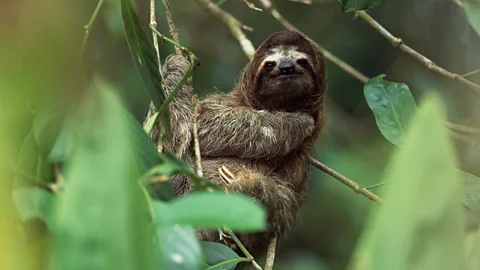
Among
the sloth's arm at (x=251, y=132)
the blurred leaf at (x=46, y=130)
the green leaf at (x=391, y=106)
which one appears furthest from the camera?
the sloth's arm at (x=251, y=132)

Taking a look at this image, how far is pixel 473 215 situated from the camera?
2762mm

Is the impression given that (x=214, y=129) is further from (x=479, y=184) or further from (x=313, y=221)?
(x=313, y=221)

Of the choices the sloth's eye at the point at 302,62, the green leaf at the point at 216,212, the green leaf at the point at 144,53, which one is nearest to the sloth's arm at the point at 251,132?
the sloth's eye at the point at 302,62

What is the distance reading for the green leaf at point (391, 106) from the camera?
10.9ft

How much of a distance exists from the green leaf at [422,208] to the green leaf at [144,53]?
143 cm

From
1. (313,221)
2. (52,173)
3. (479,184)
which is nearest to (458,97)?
(313,221)

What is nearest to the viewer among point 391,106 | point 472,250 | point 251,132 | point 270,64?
point 472,250

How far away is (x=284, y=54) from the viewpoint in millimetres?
4500

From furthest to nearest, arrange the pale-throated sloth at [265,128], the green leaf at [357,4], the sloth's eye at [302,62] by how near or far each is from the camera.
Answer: the sloth's eye at [302,62] < the pale-throated sloth at [265,128] < the green leaf at [357,4]

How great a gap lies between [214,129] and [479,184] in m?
1.84

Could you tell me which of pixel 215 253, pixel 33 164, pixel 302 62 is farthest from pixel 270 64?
pixel 33 164

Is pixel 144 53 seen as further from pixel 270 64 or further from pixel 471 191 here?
pixel 270 64

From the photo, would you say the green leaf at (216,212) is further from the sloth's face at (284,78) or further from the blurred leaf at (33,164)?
the sloth's face at (284,78)

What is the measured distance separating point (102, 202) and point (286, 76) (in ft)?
11.8
